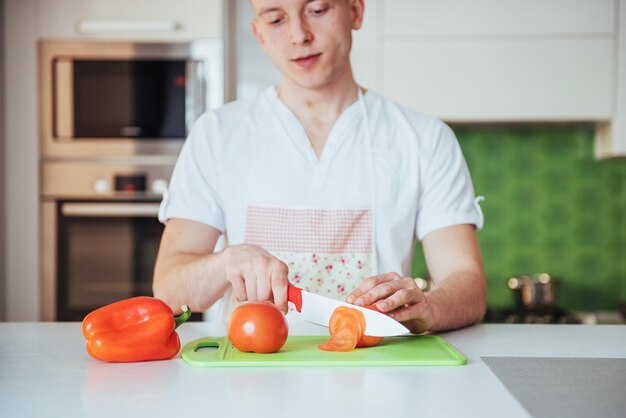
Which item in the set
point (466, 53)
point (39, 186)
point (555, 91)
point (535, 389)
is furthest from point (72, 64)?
point (535, 389)

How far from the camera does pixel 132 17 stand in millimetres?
2420

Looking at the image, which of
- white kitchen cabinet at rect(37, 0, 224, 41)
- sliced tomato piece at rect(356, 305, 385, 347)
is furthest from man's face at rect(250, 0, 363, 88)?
white kitchen cabinet at rect(37, 0, 224, 41)

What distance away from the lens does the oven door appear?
8.02 ft

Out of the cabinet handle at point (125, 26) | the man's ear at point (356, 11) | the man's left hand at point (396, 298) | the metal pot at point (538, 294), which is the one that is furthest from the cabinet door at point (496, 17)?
the man's left hand at point (396, 298)

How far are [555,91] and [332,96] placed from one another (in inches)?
47.0

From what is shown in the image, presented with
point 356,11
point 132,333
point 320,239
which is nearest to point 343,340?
point 132,333

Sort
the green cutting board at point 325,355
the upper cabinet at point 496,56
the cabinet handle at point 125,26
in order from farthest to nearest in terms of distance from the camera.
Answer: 1. the upper cabinet at point 496,56
2. the cabinet handle at point 125,26
3. the green cutting board at point 325,355

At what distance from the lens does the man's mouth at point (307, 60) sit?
58.6 inches

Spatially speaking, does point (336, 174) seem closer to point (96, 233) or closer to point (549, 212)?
point (96, 233)

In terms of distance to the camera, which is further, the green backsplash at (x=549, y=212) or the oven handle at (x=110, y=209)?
the green backsplash at (x=549, y=212)

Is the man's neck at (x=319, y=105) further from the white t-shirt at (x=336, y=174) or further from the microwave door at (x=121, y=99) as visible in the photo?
the microwave door at (x=121, y=99)

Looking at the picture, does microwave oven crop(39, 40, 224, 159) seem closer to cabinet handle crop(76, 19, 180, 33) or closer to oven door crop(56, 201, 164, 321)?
cabinet handle crop(76, 19, 180, 33)

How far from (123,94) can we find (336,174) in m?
1.14

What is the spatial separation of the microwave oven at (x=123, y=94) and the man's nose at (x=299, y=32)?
1018 millimetres
